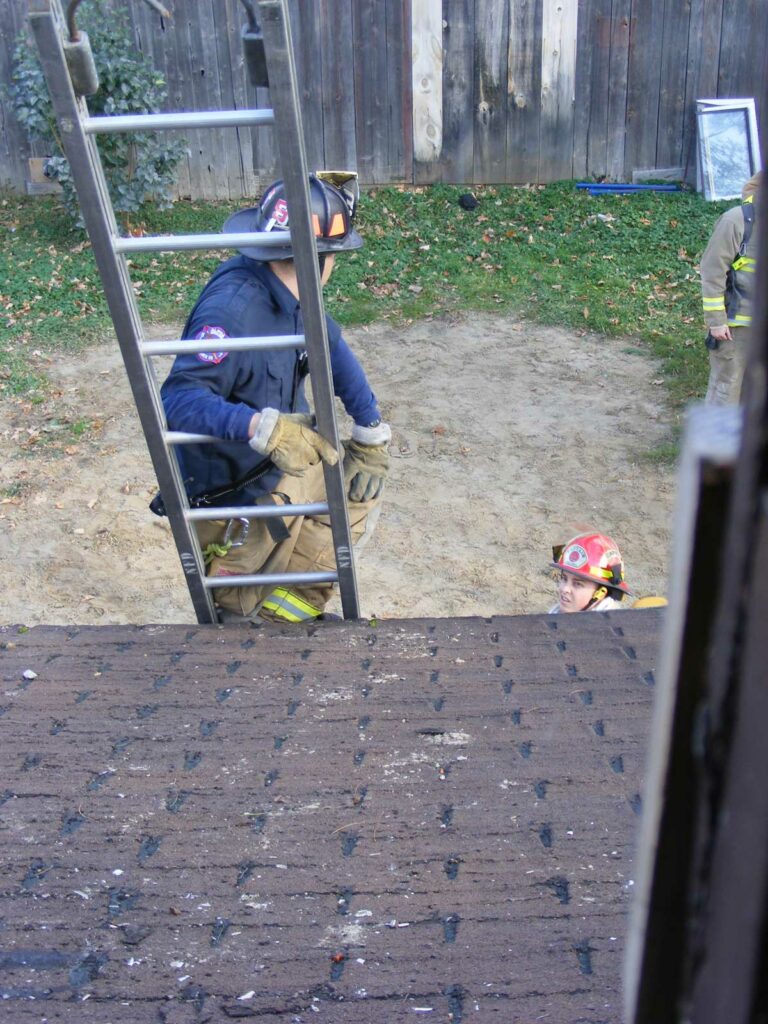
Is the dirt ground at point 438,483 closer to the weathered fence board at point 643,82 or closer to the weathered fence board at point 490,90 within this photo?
the weathered fence board at point 490,90

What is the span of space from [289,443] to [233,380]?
21.5 inches

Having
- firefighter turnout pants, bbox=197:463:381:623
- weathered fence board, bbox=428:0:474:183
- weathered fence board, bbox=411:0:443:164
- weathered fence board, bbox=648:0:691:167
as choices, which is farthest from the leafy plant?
firefighter turnout pants, bbox=197:463:381:623

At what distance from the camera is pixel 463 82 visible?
1077 centimetres

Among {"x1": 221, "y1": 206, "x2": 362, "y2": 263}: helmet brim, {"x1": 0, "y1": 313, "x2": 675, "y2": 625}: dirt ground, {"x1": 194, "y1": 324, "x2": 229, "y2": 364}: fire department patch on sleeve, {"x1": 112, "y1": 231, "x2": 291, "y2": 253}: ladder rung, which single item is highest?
{"x1": 112, "y1": 231, "x2": 291, "y2": 253}: ladder rung

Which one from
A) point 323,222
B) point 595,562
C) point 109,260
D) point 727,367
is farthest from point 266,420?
point 727,367

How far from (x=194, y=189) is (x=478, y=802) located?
10.2 m

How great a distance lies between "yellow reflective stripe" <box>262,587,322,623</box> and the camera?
399 centimetres

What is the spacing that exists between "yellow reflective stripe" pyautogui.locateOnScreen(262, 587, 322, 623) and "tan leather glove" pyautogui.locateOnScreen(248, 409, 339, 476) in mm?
1123

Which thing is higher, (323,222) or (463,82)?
(323,222)

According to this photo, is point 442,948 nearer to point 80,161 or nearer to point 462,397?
point 80,161

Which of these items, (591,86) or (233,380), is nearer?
(233,380)

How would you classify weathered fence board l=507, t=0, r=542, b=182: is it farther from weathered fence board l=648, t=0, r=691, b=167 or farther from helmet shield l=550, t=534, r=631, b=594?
helmet shield l=550, t=534, r=631, b=594

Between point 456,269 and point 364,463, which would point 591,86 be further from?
point 364,463

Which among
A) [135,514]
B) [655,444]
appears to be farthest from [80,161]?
[655,444]
